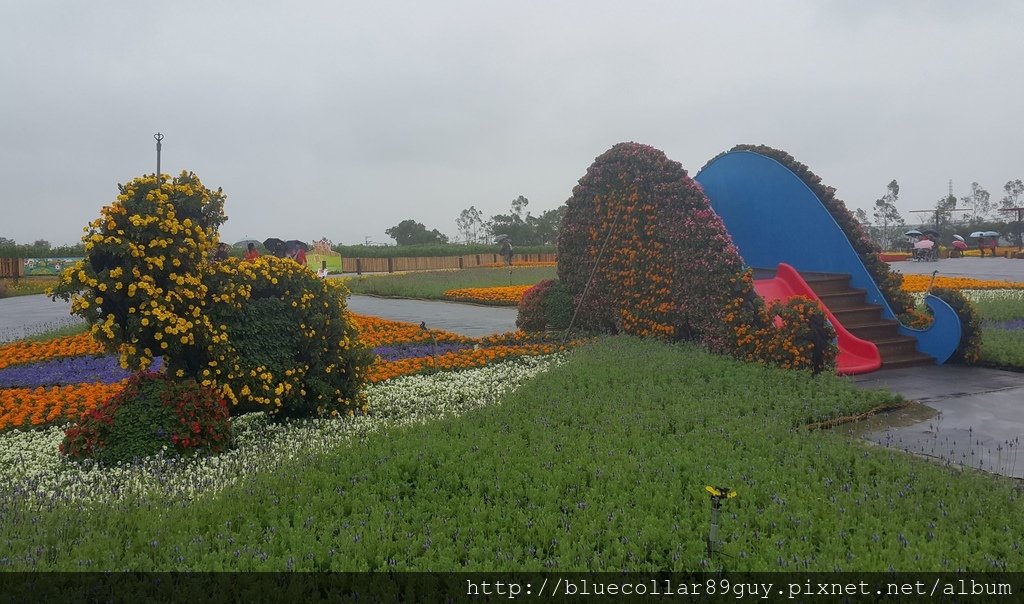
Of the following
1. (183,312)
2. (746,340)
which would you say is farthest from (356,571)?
(746,340)

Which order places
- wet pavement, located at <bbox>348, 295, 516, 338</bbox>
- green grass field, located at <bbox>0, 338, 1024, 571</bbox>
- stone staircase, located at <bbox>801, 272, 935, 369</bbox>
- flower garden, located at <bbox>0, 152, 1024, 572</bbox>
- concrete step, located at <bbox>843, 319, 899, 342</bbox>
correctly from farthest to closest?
wet pavement, located at <bbox>348, 295, 516, 338</bbox>, concrete step, located at <bbox>843, 319, 899, 342</bbox>, stone staircase, located at <bbox>801, 272, 935, 369</bbox>, flower garden, located at <bbox>0, 152, 1024, 572</bbox>, green grass field, located at <bbox>0, 338, 1024, 571</bbox>

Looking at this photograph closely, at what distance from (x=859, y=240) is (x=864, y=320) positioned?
136 centimetres

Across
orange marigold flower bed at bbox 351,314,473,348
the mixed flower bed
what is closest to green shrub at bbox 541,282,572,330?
the mixed flower bed

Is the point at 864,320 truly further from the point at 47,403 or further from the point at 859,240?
the point at 47,403

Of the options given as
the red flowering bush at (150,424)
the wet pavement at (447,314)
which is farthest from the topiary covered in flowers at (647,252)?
the red flowering bush at (150,424)

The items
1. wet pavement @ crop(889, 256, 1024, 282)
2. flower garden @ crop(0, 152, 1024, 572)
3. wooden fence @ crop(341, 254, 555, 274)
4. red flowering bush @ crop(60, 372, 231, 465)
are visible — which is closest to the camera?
flower garden @ crop(0, 152, 1024, 572)

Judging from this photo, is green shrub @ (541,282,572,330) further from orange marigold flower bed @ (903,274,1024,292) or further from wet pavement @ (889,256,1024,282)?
wet pavement @ (889,256,1024,282)

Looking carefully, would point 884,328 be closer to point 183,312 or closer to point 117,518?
point 183,312

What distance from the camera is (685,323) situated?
10484 mm

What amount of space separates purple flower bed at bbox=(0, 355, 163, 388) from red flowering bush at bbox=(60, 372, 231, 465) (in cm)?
438

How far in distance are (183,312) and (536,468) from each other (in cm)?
345

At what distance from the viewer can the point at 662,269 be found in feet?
35.4

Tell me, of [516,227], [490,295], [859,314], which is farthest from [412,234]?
[859,314]

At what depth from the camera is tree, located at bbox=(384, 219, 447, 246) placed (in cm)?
7762
